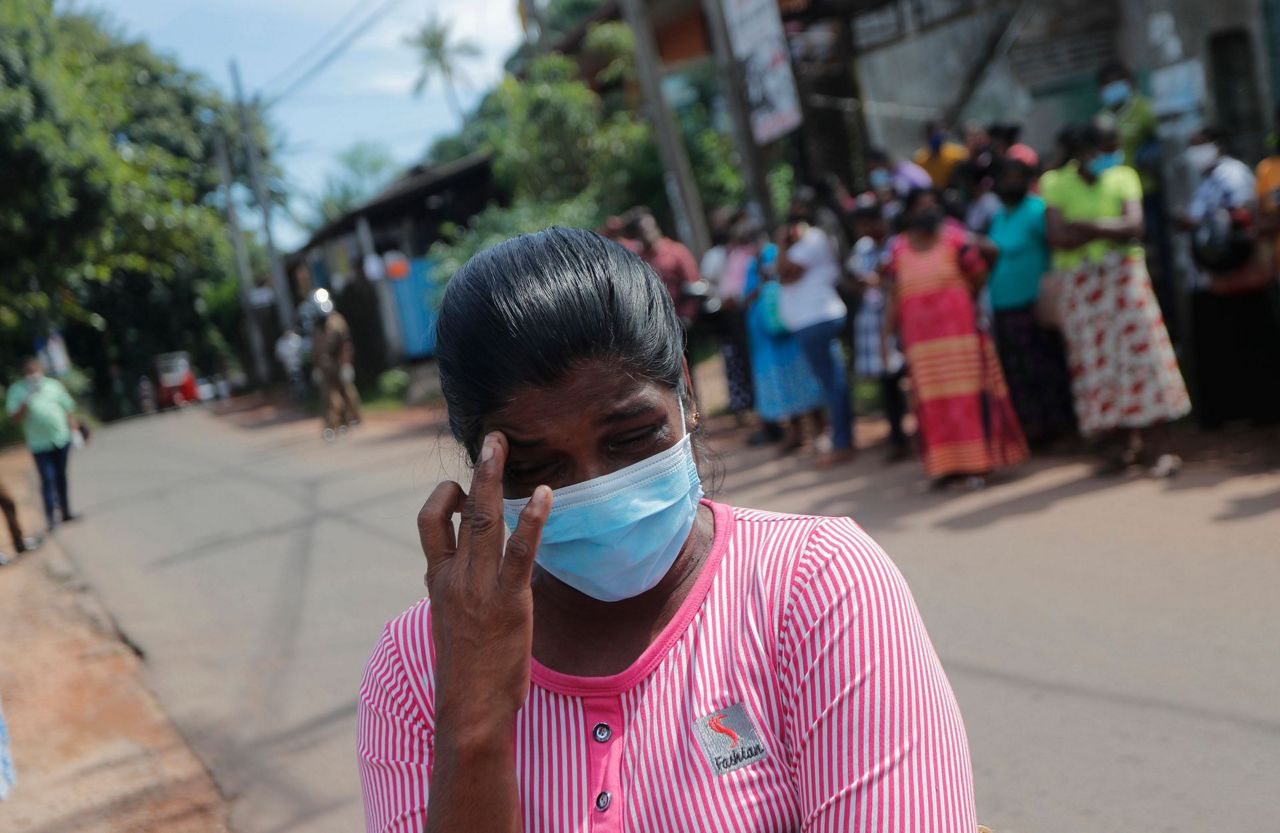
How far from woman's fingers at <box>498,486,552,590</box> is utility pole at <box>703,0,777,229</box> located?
28.3 feet

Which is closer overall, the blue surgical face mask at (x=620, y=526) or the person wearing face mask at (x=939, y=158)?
the blue surgical face mask at (x=620, y=526)

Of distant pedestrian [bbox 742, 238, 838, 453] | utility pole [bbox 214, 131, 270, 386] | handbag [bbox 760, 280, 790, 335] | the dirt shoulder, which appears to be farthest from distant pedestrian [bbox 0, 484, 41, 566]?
utility pole [bbox 214, 131, 270, 386]

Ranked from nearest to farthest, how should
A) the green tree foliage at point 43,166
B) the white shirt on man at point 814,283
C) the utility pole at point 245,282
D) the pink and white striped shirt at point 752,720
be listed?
the pink and white striped shirt at point 752,720 < the white shirt on man at point 814,283 < the green tree foliage at point 43,166 < the utility pole at point 245,282

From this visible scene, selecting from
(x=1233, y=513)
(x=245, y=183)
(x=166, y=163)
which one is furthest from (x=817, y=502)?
(x=245, y=183)

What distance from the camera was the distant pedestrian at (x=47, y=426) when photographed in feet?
37.7

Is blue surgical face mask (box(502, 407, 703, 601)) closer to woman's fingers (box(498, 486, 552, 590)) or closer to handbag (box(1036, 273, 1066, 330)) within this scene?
woman's fingers (box(498, 486, 552, 590))

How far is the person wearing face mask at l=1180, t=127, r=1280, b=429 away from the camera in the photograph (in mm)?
5988

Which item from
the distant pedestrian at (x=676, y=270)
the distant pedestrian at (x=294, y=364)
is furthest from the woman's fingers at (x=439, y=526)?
the distant pedestrian at (x=294, y=364)

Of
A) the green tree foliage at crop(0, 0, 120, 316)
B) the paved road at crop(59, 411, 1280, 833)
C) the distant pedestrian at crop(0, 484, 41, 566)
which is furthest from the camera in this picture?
the green tree foliage at crop(0, 0, 120, 316)

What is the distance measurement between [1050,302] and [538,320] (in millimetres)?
5374

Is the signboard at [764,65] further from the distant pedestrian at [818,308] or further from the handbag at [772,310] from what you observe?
the distant pedestrian at [818,308]

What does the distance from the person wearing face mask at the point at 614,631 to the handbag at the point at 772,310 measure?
6.29m

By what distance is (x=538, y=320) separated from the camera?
1.44 m

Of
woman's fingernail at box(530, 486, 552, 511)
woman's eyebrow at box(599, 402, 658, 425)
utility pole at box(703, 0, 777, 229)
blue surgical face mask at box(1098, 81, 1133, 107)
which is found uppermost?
utility pole at box(703, 0, 777, 229)
